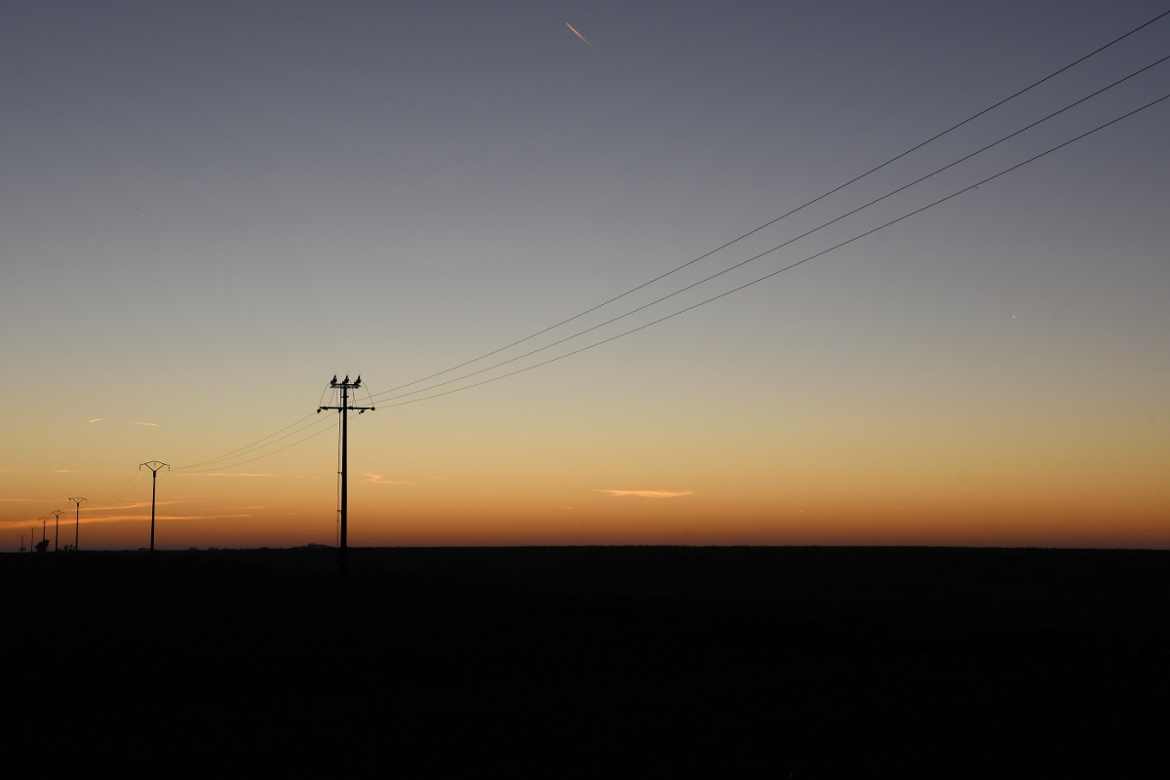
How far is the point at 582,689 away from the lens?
2553 centimetres

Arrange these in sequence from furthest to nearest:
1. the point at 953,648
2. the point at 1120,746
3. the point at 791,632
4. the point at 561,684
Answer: the point at 791,632
the point at 953,648
the point at 561,684
the point at 1120,746

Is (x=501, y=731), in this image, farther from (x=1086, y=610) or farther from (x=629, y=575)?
(x=629, y=575)

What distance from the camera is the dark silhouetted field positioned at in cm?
1828

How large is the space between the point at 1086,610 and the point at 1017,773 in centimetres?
4427

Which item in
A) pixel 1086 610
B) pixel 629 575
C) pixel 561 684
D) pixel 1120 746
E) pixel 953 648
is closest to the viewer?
pixel 1120 746

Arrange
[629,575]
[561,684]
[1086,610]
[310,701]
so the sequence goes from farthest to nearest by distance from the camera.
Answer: [629,575]
[1086,610]
[561,684]
[310,701]

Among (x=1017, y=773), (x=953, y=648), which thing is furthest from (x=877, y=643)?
(x=1017, y=773)

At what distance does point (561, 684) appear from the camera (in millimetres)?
26328

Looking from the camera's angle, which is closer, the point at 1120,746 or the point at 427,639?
the point at 1120,746

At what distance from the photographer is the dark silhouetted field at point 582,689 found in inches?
720

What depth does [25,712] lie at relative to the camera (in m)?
22.5

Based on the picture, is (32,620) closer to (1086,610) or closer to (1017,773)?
(1017,773)

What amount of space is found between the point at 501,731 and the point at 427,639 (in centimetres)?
1680

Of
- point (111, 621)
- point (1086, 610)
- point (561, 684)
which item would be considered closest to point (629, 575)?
point (1086, 610)
